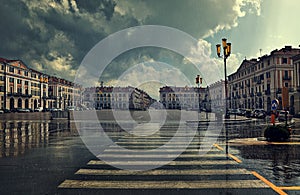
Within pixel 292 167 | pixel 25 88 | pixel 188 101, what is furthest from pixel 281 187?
pixel 188 101

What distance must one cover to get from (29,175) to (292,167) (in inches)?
300

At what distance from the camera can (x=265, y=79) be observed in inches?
2461

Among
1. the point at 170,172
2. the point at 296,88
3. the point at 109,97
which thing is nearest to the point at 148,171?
the point at 170,172

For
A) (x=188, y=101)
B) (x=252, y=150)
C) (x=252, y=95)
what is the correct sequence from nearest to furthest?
(x=252, y=150) < (x=252, y=95) < (x=188, y=101)

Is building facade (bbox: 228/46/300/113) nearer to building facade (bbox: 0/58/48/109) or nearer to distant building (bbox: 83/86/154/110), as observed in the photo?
building facade (bbox: 0/58/48/109)

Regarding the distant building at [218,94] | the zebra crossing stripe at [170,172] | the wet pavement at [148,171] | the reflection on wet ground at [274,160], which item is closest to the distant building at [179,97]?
the distant building at [218,94]

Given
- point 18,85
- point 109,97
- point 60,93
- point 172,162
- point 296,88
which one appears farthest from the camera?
point 109,97

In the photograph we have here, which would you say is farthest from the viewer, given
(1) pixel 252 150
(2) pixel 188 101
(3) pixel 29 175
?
(2) pixel 188 101

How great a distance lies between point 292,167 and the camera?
7.17 metres

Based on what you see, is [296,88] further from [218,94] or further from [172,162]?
[218,94]

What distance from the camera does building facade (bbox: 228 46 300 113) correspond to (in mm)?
57125

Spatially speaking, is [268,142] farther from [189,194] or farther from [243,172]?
[189,194]

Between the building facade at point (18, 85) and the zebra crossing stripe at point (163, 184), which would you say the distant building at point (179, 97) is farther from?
the zebra crossing stripe at point (163, 184)

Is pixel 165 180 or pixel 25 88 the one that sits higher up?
pixel 25 88
